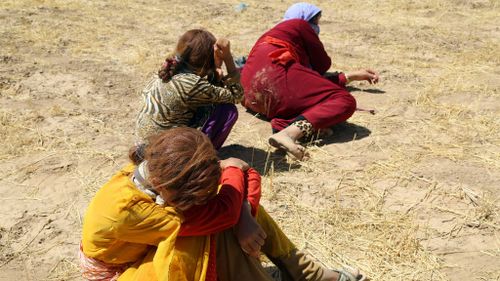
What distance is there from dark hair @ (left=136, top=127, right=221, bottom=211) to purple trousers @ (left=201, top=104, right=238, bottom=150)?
5.98 ft

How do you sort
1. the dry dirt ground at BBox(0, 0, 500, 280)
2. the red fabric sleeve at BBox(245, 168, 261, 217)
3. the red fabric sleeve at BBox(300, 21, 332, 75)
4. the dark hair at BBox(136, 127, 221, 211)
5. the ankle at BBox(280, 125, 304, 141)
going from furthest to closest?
the red fabric sleeve at BBox(300, 21, 332, 75), the ankle at BBox(280, 125, 304, 141), the dry dirt ground at BBox(0, 0, 500, 280), the red fabric sleeve at BBox(245, 168, 261, 217), the dark hair at BBox(136, 127, 221, 211)

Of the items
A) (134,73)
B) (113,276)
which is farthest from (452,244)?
(134,73)

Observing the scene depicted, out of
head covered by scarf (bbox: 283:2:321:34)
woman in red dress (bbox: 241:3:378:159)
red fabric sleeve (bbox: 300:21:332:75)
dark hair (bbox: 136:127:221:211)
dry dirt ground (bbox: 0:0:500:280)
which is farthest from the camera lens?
head covered by scarf (bbox: 283:2:321:34)

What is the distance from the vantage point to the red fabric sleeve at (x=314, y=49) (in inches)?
202

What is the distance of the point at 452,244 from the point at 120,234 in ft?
7.05

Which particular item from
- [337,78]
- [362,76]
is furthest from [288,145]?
[362,76]

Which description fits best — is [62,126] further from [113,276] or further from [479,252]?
[479,252]

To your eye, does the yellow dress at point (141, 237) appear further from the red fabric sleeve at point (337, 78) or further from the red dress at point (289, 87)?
the red fabric sleeve at point (337, 78)

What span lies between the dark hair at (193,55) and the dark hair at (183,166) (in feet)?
5.19

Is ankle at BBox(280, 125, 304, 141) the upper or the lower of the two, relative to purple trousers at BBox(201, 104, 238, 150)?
lower

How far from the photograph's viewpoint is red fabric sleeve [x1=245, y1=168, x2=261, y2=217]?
2.68 m

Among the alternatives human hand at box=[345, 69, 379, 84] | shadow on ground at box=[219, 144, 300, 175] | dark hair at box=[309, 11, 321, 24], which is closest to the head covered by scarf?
dark hair at box=[309, 11, 321, 24]

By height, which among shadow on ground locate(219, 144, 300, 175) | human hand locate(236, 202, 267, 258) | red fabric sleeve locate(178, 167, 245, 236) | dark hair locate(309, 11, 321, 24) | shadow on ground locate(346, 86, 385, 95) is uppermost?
red fabric sleeve locate(178, 167, 245, 236)

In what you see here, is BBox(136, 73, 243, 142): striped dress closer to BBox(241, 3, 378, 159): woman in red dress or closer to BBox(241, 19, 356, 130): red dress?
BBox(241, 3, 378, 159): woman in red dress
